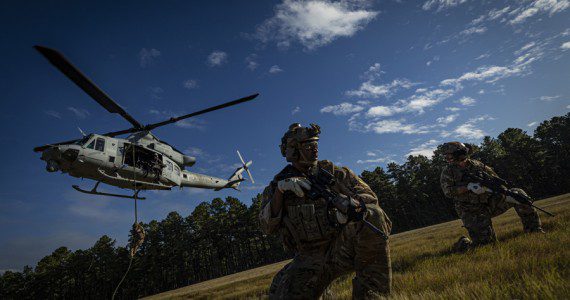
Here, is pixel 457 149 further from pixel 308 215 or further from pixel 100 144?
pixel 100 144

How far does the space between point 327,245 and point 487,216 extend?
15.7 ft

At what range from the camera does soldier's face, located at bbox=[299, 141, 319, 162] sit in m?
3.66

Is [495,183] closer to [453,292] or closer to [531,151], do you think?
[453,292]

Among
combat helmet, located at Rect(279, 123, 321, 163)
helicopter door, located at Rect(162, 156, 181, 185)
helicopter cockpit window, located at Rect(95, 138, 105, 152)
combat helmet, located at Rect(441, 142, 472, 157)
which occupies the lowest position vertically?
combat helmet, located at Rect(441, 142, 472, 157)

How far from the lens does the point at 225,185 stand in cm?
2047

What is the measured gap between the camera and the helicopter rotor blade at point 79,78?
7488 millimetres

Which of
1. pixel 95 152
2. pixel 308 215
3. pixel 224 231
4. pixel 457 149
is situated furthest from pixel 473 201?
pixel 224 231

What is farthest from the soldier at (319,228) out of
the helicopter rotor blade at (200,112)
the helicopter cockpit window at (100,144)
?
the helicopter cockpit window at (100,144)

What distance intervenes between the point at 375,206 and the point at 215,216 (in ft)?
192

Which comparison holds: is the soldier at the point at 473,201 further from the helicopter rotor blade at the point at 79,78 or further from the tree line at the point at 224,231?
the tree line at the point at 224,231

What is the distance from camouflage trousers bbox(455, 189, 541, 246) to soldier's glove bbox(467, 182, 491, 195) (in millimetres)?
445

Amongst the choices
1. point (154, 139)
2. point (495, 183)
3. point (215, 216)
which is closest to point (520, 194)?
point (495, 183)

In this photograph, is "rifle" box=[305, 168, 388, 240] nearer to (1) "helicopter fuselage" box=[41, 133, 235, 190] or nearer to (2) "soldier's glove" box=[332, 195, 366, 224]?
(2) "soldier's glove" box=[332, 195, 366, 224]

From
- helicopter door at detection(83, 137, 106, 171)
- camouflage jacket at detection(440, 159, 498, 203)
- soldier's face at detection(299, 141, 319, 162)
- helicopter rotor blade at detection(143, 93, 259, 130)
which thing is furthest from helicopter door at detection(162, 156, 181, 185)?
camouflage jacket at detection(440, 159, 498, 203)
